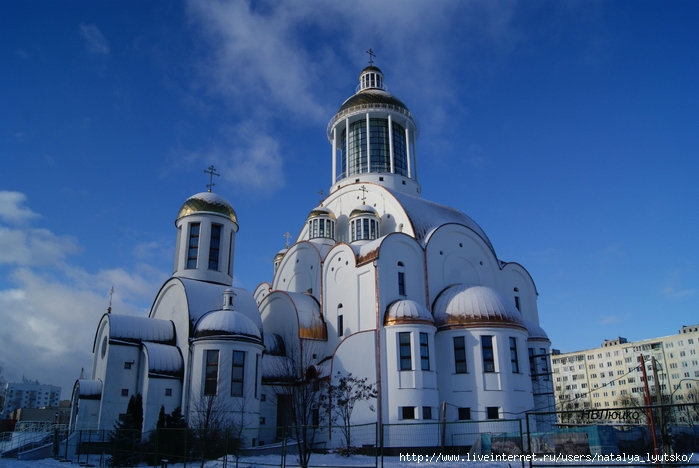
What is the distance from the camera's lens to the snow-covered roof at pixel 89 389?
23156 millimetres

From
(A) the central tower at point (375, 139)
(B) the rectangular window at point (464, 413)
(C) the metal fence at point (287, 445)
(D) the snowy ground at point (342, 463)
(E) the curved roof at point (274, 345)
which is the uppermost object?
(A) the central tower at point (375, 139)

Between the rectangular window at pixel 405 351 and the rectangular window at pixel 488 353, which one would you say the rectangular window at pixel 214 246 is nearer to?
the rectangular window at pixel 405 351

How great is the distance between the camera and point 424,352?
24422 millimetres

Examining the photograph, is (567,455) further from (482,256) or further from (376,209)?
(376,209)

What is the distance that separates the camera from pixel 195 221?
2923 cm

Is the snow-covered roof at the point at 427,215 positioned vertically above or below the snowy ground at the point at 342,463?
above

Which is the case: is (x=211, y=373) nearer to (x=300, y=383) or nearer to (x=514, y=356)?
(x=300, y=383)

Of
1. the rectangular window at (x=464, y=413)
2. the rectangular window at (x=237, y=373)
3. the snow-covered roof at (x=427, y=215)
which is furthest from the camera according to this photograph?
the snow-covered roof at (x=427, y=215)

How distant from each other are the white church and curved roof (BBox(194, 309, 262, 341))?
48 mm

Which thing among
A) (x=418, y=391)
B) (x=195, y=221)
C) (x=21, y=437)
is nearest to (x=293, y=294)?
(x=195, y=221)

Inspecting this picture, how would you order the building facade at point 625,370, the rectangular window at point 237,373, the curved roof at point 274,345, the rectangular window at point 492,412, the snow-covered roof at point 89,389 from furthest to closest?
the building facade at point 625,370
the curved roof at point 274,345
the rectangular window at point 492,412
the rectangular window at point 237,373
the snow-covered roof at point 89,389

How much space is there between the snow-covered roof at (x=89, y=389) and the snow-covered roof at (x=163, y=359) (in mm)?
2336

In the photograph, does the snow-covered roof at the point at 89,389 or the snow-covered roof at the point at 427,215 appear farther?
the snow-covered roof at the point at 427,215

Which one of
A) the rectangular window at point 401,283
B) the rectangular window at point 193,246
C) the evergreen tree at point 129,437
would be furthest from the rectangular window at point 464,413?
the rectangular window at point 193,246
